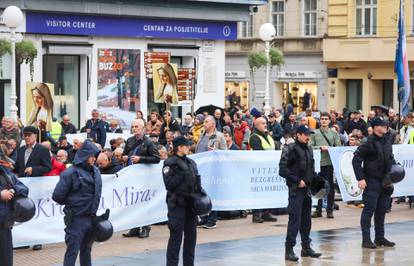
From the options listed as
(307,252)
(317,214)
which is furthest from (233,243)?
(317,214)

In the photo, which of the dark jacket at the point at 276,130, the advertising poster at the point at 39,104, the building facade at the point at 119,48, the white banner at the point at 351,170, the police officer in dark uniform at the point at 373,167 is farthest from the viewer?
the building facade at the point at 119,48

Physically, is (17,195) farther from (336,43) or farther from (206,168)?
(336,43)

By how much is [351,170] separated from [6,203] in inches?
398

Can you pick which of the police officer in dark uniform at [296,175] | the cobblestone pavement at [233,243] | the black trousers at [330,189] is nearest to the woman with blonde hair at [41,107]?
the cobblestone pavement at [233,243]

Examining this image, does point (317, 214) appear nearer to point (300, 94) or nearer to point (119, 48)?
point (119, 48)

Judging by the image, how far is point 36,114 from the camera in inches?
883

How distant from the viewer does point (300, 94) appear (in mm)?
50688

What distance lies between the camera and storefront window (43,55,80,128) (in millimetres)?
30766

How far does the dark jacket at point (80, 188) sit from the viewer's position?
41.3 feet

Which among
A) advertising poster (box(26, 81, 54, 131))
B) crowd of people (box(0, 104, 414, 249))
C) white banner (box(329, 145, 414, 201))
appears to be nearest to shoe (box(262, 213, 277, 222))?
crowd of people (box(0, 104, 414, 249))

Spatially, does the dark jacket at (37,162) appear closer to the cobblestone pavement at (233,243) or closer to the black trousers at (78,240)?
the cobblestone pavement at (233,243)

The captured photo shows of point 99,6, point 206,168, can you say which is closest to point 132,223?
point 206,168

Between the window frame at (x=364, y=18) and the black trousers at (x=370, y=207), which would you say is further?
the window frame at (x=364, y=18)

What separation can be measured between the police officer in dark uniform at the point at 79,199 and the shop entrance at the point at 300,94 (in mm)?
37530
